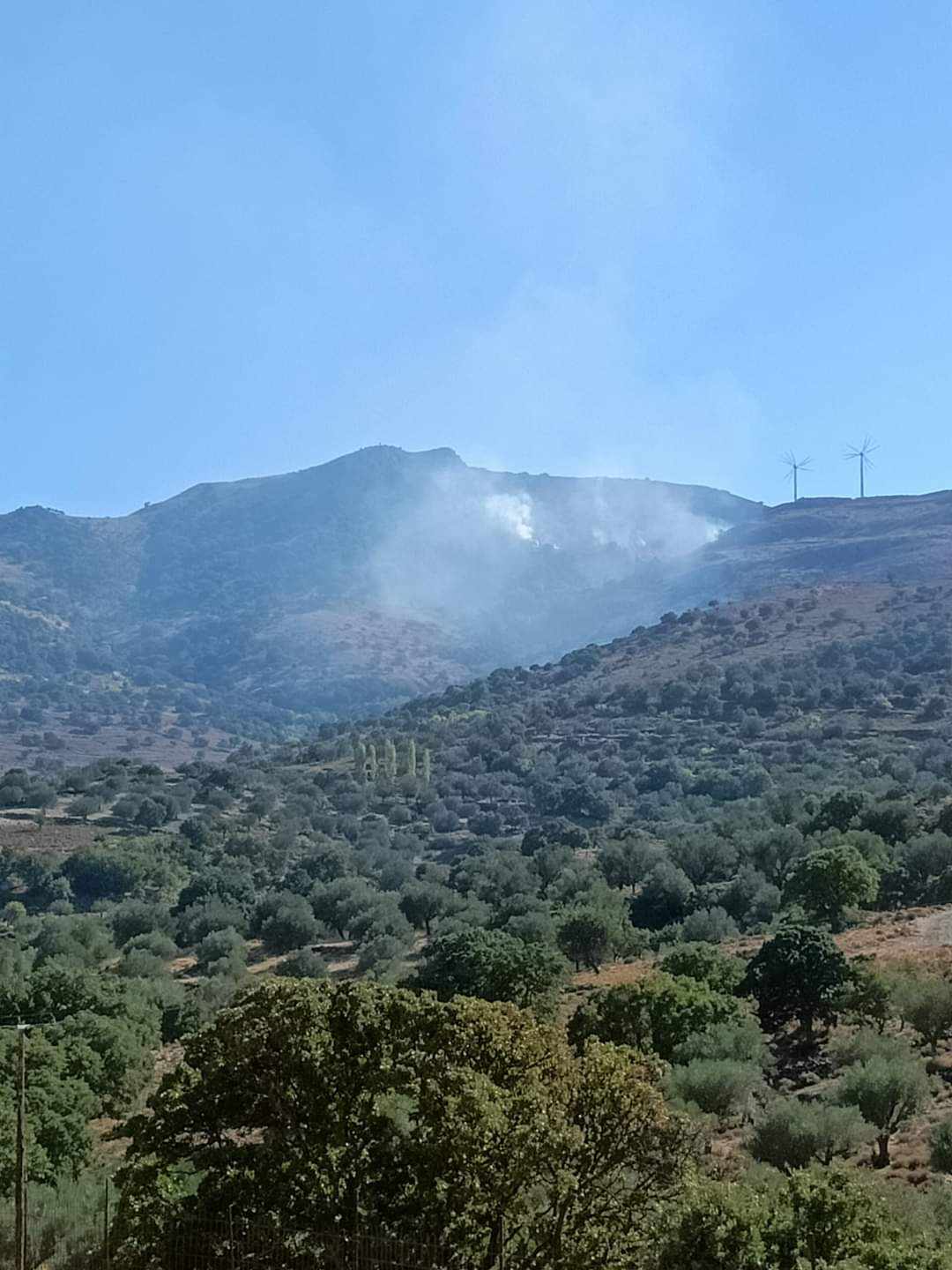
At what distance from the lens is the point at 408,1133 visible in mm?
12898

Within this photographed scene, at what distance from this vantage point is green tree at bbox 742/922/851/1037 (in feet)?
94.2

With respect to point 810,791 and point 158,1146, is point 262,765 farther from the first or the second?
point 158,1146

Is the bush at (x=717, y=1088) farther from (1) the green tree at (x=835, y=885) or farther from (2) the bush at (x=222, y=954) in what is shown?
(2) the bush at (x=222, y=954)

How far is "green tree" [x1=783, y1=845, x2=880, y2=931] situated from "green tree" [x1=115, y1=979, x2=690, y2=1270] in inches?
1158

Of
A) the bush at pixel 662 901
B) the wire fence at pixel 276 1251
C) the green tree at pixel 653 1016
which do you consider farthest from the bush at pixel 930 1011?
the bush at pixel 662 901

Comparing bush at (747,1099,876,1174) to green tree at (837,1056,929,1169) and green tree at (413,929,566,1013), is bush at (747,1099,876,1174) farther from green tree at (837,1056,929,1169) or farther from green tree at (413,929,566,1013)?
green tree at (413,929,566,1013)

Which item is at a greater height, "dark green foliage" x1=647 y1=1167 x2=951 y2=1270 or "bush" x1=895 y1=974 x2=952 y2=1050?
"dark green foliage" x1=647 y1=1167 x2=951 y2=1270

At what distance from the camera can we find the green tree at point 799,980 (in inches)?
1130

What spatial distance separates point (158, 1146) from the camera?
514 inches

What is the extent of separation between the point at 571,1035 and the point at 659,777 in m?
61.5

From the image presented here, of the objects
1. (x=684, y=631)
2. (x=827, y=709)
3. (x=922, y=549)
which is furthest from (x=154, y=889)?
(x=922, y=549)

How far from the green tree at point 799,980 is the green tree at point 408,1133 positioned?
16362mm

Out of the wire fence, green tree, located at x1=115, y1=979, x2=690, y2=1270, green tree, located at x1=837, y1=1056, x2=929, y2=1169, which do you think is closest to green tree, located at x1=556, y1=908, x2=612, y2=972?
green tree, located at x1=837, y1=1056, x2=929, y2=1169

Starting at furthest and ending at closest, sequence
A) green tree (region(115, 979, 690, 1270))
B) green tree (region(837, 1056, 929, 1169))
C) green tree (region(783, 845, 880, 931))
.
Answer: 1. green tree (region(783, 845, 880, 931))
2. green tree (region(837, 1056, 929, 1169))
3. green tree (region(115, 979, 690, 1270))
